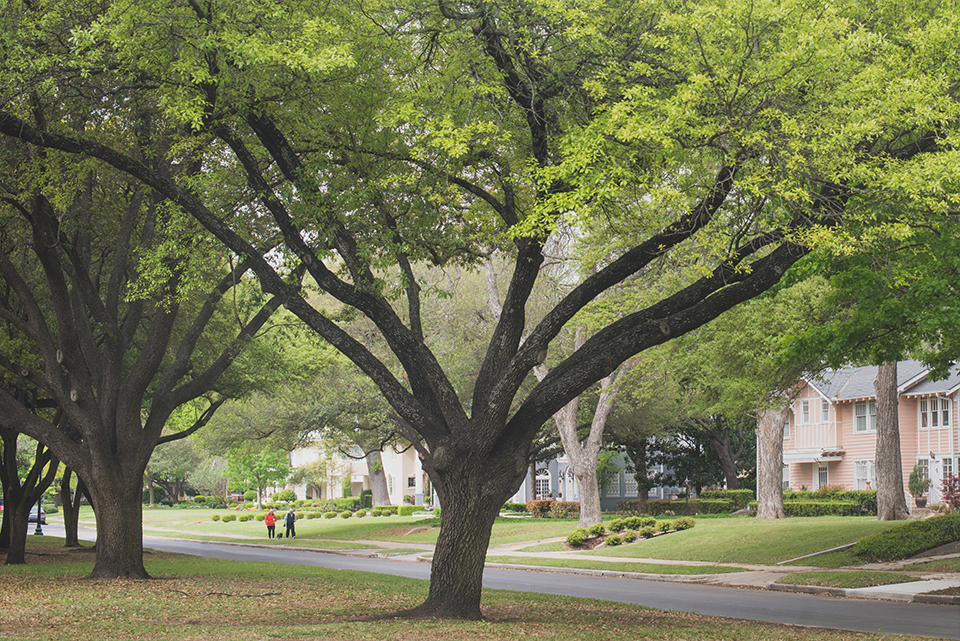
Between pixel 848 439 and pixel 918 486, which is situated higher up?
pixel 848 439

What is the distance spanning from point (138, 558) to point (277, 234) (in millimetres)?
7358

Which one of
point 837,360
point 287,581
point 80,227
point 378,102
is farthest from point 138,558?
point 837,360

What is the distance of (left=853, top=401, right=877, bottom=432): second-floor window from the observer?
46.8 meters

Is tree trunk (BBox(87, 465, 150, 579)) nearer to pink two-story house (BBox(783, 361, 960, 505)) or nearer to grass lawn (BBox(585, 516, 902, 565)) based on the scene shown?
grass lawn (BBox(585, 516, 902, 565))

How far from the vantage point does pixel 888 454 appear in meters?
27.8

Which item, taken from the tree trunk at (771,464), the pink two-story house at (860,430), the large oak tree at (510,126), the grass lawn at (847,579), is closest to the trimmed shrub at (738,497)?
the pink two-story house at (860,430)

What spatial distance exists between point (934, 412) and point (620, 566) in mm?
27904

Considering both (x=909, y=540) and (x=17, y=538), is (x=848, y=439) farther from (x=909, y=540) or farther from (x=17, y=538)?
(x=17, y=538)

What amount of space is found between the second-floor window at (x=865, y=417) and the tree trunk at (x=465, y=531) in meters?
40.8

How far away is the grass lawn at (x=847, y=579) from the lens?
17.2m

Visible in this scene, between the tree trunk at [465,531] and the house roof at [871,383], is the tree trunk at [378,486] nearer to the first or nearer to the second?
the house roof at [871,383]

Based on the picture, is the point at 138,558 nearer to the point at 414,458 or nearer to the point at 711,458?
the point at 711,458

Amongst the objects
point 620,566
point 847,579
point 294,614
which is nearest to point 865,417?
point 620,566

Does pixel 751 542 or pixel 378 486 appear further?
pixel 378 486
